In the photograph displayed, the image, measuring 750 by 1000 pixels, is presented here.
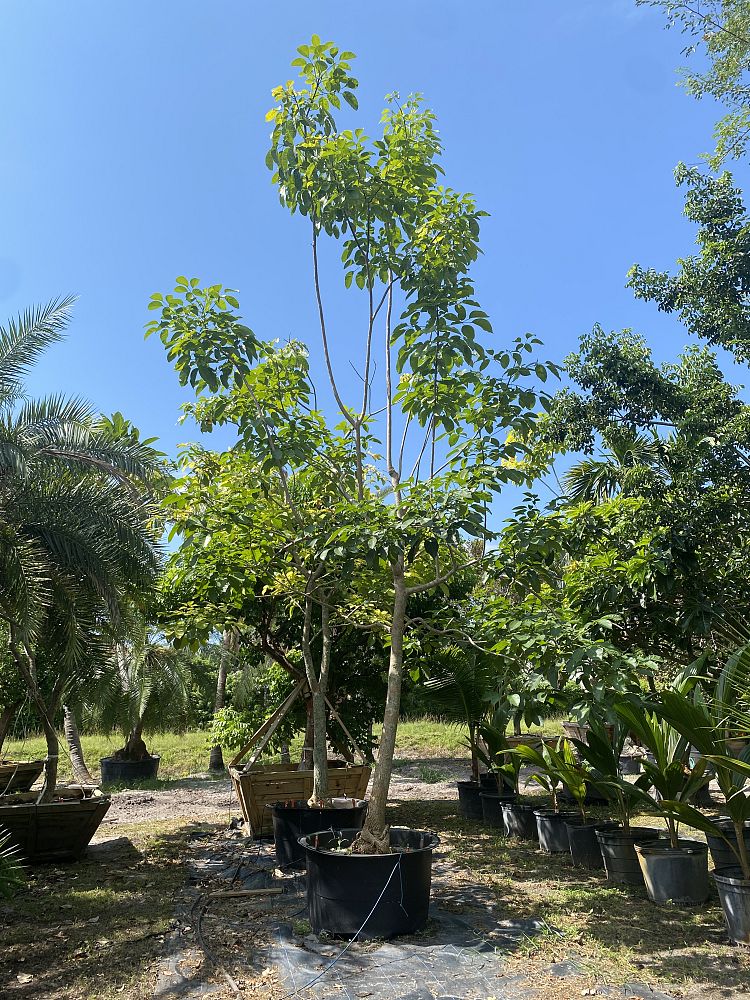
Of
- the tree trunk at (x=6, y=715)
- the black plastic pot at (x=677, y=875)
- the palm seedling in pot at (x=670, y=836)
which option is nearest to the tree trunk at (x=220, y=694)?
the tree trunk at (x=6, y=715)

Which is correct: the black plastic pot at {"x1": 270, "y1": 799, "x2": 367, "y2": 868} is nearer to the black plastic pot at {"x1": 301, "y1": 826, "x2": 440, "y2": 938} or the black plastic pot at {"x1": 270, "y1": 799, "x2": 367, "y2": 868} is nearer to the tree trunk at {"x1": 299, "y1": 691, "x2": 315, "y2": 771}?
the tree trunk at {"x1": 299, "y1": 691, "x2": 315, "y2": 771}

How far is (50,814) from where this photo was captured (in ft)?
26.9

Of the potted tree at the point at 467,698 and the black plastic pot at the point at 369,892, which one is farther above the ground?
the potted tree at the point at 467,698

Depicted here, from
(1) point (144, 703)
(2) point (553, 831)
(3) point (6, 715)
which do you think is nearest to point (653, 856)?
(2) point (553, 831)

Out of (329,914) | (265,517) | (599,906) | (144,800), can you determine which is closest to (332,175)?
(265,517)

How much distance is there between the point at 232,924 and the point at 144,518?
451 centimetres

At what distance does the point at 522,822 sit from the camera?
8898 millimetres

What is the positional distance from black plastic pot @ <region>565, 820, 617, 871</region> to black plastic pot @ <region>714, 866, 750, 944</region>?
247 centimetres

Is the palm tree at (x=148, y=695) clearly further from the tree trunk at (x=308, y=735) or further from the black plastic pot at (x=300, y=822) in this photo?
the black plastic pot at (x=300, y=822)

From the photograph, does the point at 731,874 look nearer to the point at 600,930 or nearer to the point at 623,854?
the point at 600,930

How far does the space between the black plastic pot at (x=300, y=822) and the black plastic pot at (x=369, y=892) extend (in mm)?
1897

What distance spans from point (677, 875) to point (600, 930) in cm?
96

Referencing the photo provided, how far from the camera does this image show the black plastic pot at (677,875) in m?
5.82

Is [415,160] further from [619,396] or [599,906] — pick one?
[619,396]
